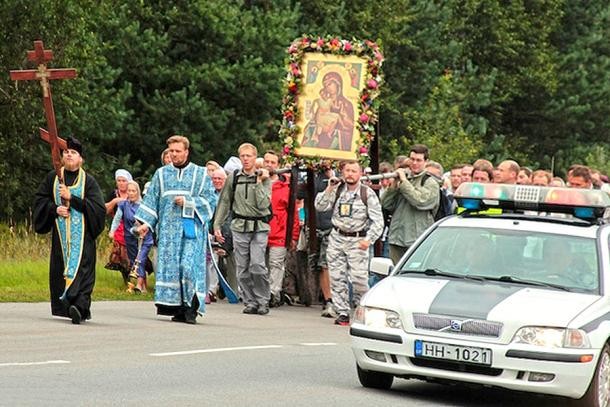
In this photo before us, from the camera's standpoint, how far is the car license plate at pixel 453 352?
12.3 meters

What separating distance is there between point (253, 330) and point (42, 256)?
9106mm

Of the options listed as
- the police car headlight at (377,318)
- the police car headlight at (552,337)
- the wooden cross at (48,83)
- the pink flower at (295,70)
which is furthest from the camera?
the pink flower at (295,70)

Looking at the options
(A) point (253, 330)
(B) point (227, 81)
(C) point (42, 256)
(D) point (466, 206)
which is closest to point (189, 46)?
(B) point (227, 81)

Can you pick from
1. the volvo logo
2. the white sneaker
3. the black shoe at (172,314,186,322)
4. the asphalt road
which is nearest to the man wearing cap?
the asphalt road

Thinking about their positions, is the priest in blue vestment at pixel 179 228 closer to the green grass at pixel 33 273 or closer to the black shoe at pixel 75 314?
the black shoe at pixel 75 314

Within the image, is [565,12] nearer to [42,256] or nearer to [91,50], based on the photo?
[91,50]

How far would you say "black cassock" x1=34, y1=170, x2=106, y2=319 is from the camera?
18.0 meters

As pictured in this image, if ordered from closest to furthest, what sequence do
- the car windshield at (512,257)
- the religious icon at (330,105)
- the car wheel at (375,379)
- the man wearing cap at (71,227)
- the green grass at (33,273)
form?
the car windshield at (512,257)
the car wheel at (375,379)
the man wearing cap at (71,227)
the religious icon at (330,105)
the green grass at (33,273)

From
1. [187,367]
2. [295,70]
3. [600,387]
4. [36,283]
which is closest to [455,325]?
[600,387]

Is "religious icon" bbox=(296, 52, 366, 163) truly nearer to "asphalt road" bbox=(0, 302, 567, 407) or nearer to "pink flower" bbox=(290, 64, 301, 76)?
"pink flower" bbox=(290, 64, 301, 76)

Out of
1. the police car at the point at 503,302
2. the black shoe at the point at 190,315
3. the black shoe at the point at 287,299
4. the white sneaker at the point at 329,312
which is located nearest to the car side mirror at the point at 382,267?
the police car at the point at 503,302

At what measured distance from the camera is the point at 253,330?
1852cm

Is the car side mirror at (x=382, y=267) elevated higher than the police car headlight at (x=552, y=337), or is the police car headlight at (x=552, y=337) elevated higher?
the car side mirror at (x=382, y=267)

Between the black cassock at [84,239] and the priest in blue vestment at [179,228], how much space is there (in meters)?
0.57
